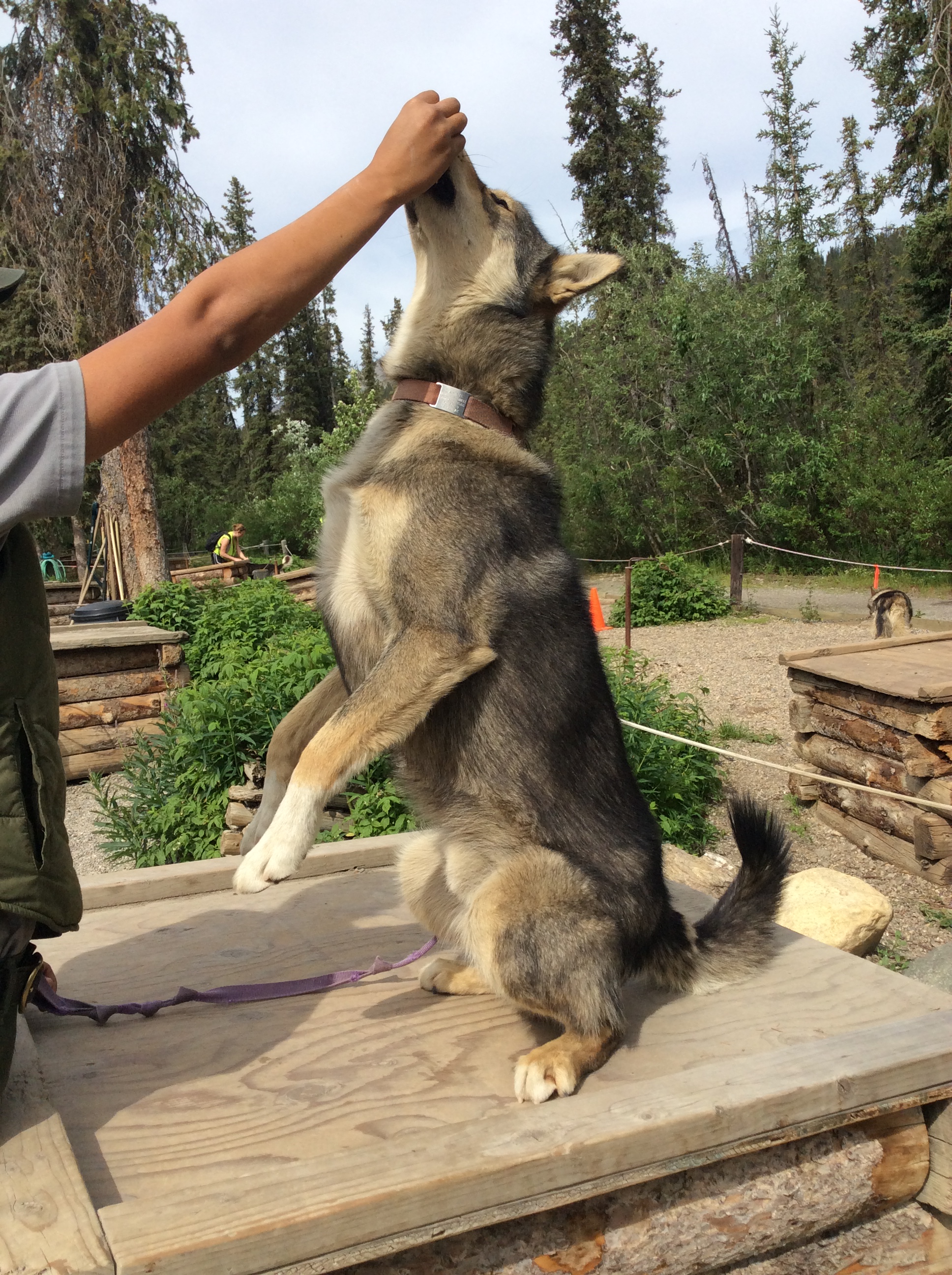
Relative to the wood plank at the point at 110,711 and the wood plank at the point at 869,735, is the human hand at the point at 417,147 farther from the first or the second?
the wood plank at the point at 110,711

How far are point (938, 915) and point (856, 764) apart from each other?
4.44 feet

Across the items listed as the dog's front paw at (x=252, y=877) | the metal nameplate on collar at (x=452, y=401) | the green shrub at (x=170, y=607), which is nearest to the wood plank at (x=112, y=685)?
the green shrub at (x=170, y=607)

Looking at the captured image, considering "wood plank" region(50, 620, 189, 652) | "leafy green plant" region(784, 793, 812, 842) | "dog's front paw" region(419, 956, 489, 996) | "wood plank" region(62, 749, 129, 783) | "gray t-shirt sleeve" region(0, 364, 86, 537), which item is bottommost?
"leafy green plant" region(784, 793, 812, 842)

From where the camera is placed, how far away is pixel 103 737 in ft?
25.3

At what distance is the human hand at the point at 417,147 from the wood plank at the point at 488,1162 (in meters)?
1.69

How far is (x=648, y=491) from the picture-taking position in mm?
25016

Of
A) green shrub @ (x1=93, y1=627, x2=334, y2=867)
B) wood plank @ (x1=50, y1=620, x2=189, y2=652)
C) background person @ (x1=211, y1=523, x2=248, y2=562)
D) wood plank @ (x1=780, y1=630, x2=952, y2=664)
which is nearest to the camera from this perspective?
green shrub @ (x1=93, y1=627, x2=334, y2=867)

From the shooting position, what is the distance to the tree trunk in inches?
538

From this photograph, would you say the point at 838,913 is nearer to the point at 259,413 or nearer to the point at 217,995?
the point at 217,995

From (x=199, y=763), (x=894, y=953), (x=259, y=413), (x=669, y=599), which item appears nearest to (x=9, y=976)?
(x=894, y=953)

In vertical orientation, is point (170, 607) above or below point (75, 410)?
below

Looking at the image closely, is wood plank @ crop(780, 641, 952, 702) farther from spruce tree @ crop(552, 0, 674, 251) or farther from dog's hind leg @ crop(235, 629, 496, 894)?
spruce tree @ crop(552, 0, 674, 251)

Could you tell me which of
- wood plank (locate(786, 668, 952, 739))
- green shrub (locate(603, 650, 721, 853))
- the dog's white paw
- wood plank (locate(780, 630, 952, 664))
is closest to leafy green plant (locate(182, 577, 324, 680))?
green shrub (locate(603, 650, 721, 853))

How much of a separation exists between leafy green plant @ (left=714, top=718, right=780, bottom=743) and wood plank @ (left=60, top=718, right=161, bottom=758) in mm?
4759
